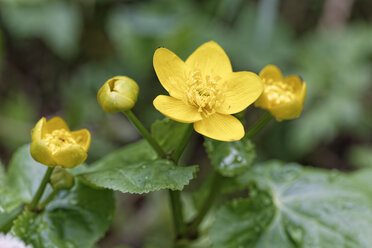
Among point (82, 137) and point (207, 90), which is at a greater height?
point (207, 90)

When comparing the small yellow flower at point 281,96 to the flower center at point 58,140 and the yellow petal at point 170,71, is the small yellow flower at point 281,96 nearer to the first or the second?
the yellow petal at point 170,71

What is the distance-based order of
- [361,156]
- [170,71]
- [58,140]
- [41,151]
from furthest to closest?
[361,156], [170,71], [58,140], [41,151]

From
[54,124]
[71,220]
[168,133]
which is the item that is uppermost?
[54,124]

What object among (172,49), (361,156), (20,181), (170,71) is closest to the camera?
(170,71)

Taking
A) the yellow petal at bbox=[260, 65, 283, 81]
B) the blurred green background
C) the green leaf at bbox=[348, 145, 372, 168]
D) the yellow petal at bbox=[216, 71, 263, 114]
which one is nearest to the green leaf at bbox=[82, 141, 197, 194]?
the yellow petal at bbox=[216, 71, 263, 114]

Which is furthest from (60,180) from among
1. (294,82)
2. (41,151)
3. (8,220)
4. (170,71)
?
(294,82)

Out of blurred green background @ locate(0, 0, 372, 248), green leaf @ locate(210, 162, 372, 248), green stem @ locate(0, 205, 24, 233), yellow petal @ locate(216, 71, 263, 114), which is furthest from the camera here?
blurred green background @ locate(0, 0, 372, 248)

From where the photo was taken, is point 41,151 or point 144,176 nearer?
point 41,151

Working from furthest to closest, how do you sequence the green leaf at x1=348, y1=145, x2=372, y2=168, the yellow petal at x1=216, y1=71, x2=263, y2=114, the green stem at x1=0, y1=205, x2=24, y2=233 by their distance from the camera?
the green leaf at x1=348, y1=145, x2=372, y2=168 → the green stem at x1=0, y1=205, x2=24, y2=233 → the yellow petal at x1=216, y1=71, x2=263, y2=114

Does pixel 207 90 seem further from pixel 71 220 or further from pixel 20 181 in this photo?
pixel 20 181

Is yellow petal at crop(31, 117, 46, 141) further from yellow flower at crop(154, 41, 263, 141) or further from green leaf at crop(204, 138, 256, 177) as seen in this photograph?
green leaf at crop(204, 138, 256, 177)
